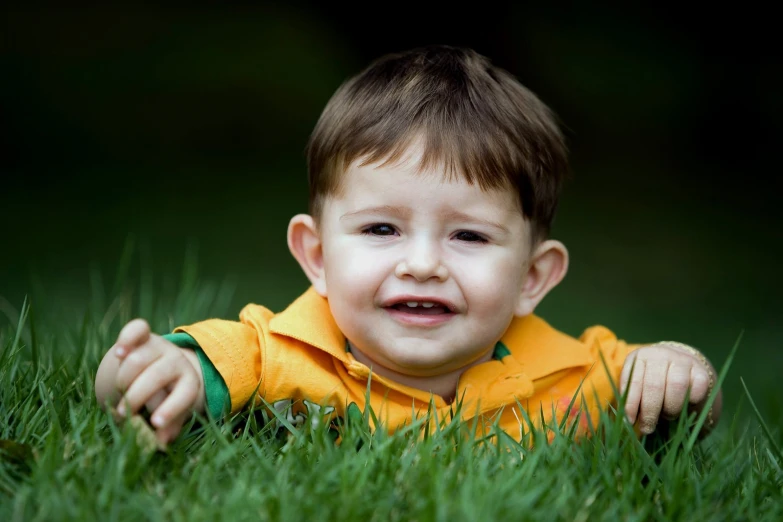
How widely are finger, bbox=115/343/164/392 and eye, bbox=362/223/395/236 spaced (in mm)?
602

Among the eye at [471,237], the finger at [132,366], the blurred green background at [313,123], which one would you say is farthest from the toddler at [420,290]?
the blurred green background at [313,123]

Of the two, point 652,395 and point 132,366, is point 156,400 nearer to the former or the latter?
point 132,366

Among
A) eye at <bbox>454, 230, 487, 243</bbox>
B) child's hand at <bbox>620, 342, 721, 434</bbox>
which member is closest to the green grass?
child's hand at <bbox>620, 342, 721, 434</bbox>

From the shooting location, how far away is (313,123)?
8289 mm

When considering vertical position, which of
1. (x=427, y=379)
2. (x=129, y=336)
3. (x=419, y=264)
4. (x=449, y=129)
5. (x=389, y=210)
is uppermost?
(x=449, y=129)

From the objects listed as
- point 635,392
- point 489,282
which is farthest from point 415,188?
point 635,392

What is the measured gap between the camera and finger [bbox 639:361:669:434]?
6.85 ft

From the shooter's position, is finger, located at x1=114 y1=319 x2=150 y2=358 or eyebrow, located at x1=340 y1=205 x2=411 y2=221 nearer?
finger, located at x1=114 y1=319 x2=150 y2=358

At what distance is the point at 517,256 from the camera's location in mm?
2250

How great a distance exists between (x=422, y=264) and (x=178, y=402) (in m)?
0.61

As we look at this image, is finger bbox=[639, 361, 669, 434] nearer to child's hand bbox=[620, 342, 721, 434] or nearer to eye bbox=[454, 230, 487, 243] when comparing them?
child's hand bbox=[620, 342, 721, 434]

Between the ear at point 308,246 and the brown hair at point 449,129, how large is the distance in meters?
0.04

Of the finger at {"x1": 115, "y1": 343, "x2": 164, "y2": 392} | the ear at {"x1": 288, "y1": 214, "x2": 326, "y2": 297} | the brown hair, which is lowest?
the finger at {"x1": 115, "y1": 343, "x2": 164, "y2": 392}

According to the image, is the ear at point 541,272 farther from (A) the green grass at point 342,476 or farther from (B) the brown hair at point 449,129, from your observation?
(A) the green grass at point 342,476
